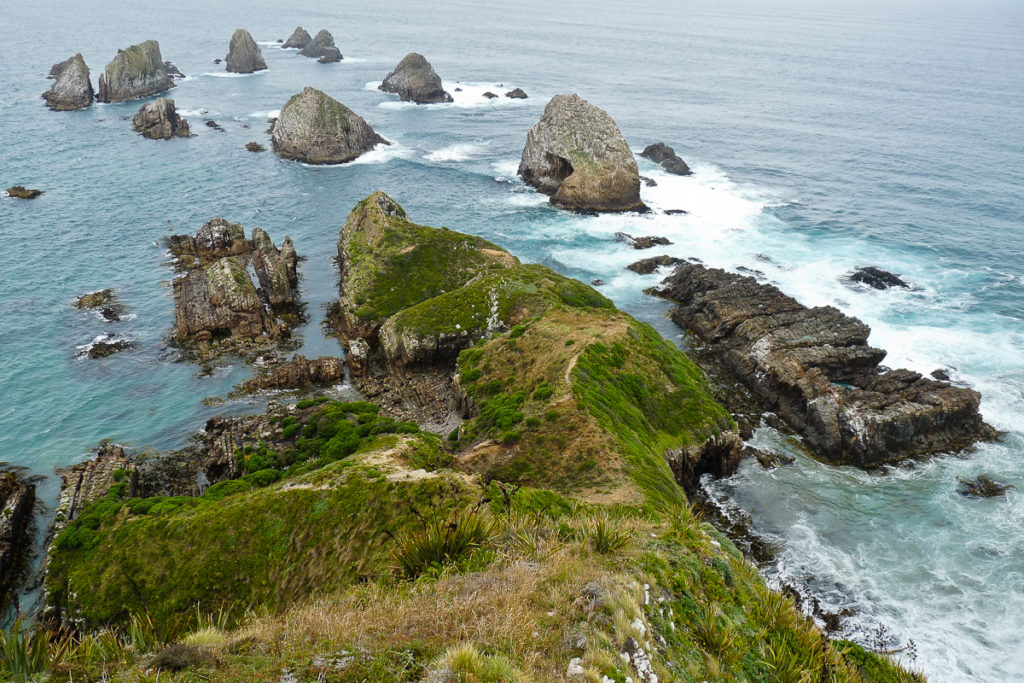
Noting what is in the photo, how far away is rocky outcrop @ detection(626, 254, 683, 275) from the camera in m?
54.8

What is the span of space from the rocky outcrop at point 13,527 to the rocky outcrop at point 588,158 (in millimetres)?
55186

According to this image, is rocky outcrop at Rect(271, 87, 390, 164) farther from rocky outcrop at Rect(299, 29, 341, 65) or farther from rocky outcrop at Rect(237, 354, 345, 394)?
rocky outcrop at Rect(299, 29, 341, 65)

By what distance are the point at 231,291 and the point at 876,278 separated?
176 ft

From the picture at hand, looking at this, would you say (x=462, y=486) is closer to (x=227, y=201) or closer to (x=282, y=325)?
(x=282, y=325)

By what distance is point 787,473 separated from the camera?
32500 millimetres

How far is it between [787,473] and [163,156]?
280ft

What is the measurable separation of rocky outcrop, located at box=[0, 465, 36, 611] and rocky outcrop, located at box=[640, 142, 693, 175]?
74.5 m

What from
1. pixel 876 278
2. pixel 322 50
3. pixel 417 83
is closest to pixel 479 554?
pixel 876 278

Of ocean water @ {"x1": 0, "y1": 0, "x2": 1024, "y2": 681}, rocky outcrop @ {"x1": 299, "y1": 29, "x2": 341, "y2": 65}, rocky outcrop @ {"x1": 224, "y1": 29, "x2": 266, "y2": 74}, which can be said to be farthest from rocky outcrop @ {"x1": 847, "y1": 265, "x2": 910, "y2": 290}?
rocky outcrop @ {"x1": 299, "y1": 29, "x2": 341, "y2": 65}

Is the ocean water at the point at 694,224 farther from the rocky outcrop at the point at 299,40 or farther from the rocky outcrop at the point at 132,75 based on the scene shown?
the rocky outcrop at the point at 299,40

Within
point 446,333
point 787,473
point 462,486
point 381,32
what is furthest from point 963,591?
point 381,32

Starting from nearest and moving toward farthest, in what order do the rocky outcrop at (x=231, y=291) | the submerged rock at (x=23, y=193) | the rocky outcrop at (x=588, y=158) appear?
the rocky outcrop at (x=231, y=291), the submerged rock at (x=23, y=193), the rocky outcrop at (x=588, y=158)

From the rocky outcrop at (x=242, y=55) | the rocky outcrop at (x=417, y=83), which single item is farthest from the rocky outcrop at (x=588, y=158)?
the rocky outcrop at (x=242, y=55)

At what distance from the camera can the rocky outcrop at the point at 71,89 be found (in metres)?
98.2
